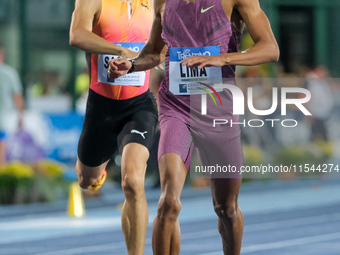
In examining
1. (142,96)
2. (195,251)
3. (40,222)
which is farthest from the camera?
(40,222)

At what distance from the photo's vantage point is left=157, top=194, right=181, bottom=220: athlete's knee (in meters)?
6.27

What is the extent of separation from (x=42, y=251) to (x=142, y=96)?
2878 mm

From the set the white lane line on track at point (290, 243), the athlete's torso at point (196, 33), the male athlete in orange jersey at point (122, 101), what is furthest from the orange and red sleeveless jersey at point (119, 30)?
the white lane line on track at point (290, 243)

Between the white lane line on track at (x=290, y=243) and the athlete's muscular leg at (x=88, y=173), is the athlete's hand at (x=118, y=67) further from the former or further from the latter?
the white lane line on track at (x=290, y=243)

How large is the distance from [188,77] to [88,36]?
106cm

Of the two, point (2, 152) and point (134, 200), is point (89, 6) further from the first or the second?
point (2, 152)

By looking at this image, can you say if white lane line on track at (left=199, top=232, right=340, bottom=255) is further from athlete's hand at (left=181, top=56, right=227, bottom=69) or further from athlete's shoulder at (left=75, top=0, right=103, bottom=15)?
athlete's hand at (left=181, top=56, right=227, bottom=69)

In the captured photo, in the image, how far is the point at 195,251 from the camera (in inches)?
381

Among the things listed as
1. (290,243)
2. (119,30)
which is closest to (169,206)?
(119,30)

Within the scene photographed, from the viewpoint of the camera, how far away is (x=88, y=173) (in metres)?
8.24

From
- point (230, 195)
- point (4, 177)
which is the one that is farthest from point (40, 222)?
point (230, 195)

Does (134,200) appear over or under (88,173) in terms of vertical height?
over

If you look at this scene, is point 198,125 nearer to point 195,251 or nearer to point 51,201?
point 195,251

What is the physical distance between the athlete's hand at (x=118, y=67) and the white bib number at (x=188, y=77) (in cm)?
35
